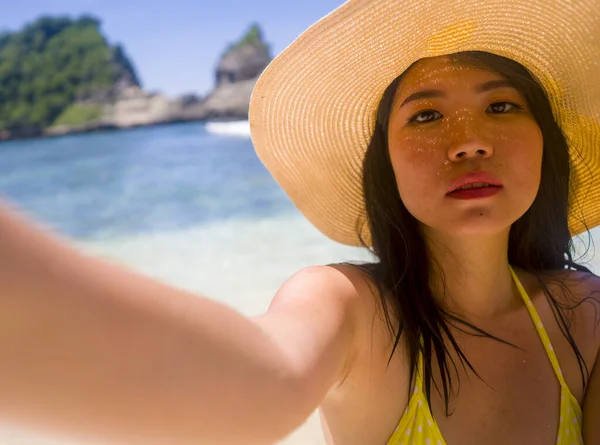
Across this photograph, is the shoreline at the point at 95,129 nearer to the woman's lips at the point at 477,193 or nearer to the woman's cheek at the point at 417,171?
the woman's cheek at the point at 417,171

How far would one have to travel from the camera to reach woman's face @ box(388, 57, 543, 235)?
1393 millimetres

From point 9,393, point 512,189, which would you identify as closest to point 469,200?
point 512,189

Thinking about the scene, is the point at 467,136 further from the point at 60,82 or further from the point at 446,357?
the point at 60,82

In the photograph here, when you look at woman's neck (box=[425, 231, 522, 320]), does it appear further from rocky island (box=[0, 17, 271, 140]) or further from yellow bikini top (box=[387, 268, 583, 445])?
rocky island (box=[0, 17, 271, 140])

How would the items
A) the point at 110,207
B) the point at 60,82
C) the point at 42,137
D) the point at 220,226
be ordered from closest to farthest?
the point at 220,226
the point at 110,207
the point at 42,137
the point at 60,82

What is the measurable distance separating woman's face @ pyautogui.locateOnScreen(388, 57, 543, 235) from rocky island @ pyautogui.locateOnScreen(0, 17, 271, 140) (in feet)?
165

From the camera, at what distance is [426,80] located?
151 cm

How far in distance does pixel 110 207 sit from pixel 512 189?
10.1 metres

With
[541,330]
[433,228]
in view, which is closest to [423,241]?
[433,228]

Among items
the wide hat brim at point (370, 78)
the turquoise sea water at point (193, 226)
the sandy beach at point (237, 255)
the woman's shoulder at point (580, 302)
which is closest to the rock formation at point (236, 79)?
the turquoise sea water at point (193, 226)

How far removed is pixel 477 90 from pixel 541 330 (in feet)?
2.33

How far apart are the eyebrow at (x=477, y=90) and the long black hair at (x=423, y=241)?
0.12 feet

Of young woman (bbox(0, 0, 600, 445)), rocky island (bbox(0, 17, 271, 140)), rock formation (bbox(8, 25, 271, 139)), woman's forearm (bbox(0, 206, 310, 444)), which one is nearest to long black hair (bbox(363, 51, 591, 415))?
young woman (bbox(0, 0, 600, 445))

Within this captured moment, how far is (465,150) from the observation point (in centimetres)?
140
